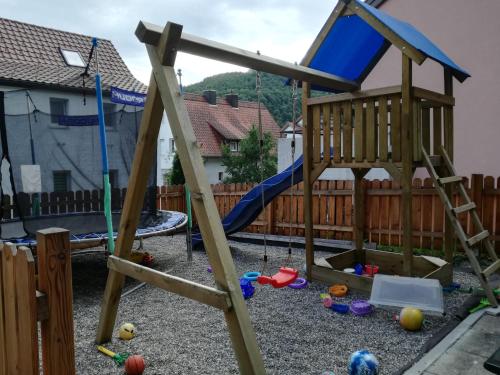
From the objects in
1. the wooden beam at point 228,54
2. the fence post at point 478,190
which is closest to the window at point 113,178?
the wooden beam at point 228,54

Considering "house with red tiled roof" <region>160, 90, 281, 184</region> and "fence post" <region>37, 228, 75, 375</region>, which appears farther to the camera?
"house with red tiled roof" <region>160, 90, 281, 184</region>

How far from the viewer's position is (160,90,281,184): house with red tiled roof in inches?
1227

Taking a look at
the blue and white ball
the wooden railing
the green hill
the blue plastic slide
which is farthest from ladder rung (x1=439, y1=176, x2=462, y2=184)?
the green hill

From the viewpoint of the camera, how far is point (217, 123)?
110 feet

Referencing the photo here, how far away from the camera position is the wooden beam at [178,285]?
7.13ft

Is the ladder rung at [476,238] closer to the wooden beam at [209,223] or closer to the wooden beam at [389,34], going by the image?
the wooden beam at [389,34]

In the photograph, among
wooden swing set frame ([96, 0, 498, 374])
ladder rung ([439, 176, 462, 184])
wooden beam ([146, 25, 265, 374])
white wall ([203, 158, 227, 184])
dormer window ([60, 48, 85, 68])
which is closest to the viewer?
wooden beam ([146, 25, 265, 374])

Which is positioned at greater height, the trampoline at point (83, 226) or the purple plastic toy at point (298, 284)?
the trampoline at point (83, 226)

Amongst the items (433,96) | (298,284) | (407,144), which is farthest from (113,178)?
(433,96)

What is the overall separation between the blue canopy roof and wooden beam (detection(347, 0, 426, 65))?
0.59 feet

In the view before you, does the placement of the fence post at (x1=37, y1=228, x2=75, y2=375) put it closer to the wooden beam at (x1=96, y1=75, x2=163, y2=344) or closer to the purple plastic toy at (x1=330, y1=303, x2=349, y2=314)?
the wooden beam at (x1=96, y1=75, x2=163, y2=344)

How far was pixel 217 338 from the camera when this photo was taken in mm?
3406

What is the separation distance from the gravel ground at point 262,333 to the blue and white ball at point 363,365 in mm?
185

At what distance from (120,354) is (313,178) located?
9.71 feet
